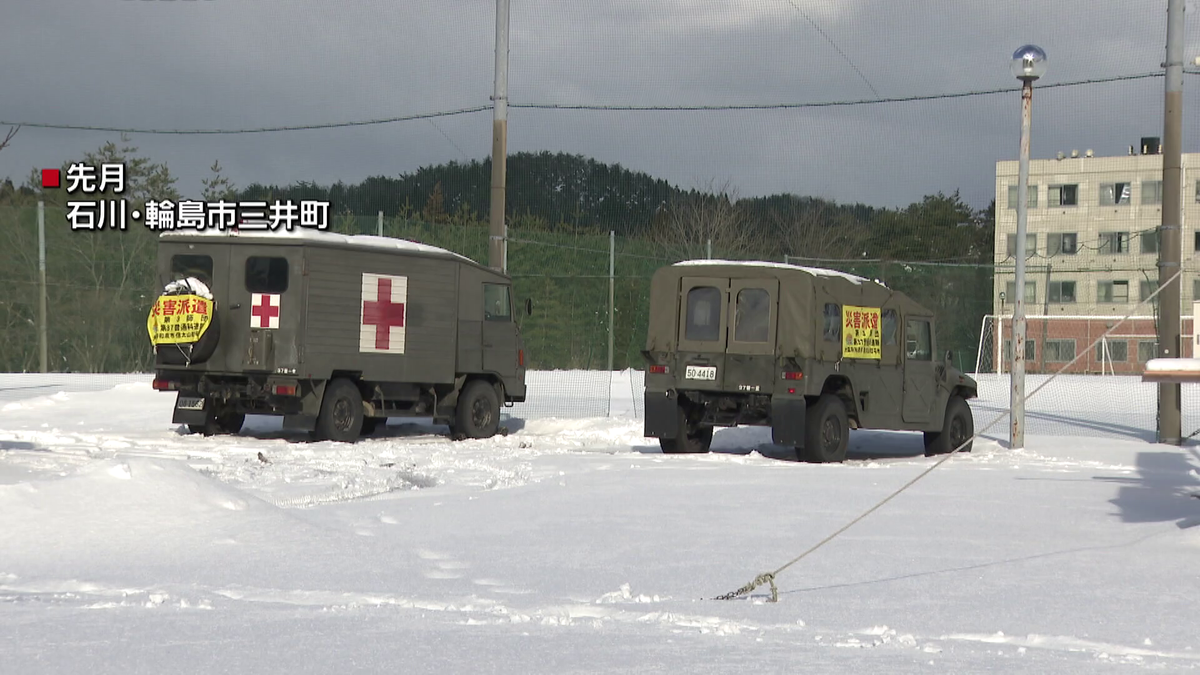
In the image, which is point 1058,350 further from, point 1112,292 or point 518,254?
point 518,254

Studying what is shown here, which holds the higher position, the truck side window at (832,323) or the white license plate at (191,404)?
the truck side window at (832,323)

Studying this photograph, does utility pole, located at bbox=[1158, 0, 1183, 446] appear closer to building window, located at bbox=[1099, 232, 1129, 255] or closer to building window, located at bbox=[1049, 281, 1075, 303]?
building window, located at bbox=[1049, 281, 1075, 303]

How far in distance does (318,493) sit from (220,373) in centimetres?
645

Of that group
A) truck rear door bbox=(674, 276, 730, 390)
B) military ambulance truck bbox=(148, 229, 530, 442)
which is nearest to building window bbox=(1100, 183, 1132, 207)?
military ambulance truck bbox=(148, 229, 530, 442)

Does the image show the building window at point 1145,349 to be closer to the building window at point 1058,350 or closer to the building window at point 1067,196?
the building window at point 1058,350

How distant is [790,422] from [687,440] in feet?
4.96

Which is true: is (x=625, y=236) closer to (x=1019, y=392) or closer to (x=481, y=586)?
(x=1019, y=392)

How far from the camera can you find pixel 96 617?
22.0ft

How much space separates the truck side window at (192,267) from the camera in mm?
18328

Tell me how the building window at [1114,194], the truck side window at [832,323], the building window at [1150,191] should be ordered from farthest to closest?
the building window at [1114,194] → the building window at [1150,191] → the truck side window at [832,323]

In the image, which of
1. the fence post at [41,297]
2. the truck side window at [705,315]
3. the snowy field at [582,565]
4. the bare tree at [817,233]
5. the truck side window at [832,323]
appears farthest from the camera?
the bare tree at [817,233]

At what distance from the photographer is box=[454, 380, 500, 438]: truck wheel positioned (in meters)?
20.3

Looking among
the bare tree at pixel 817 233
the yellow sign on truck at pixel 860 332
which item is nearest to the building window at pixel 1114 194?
the bare tree at pixel 817 233

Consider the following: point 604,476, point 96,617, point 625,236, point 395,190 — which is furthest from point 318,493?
point 625,236
